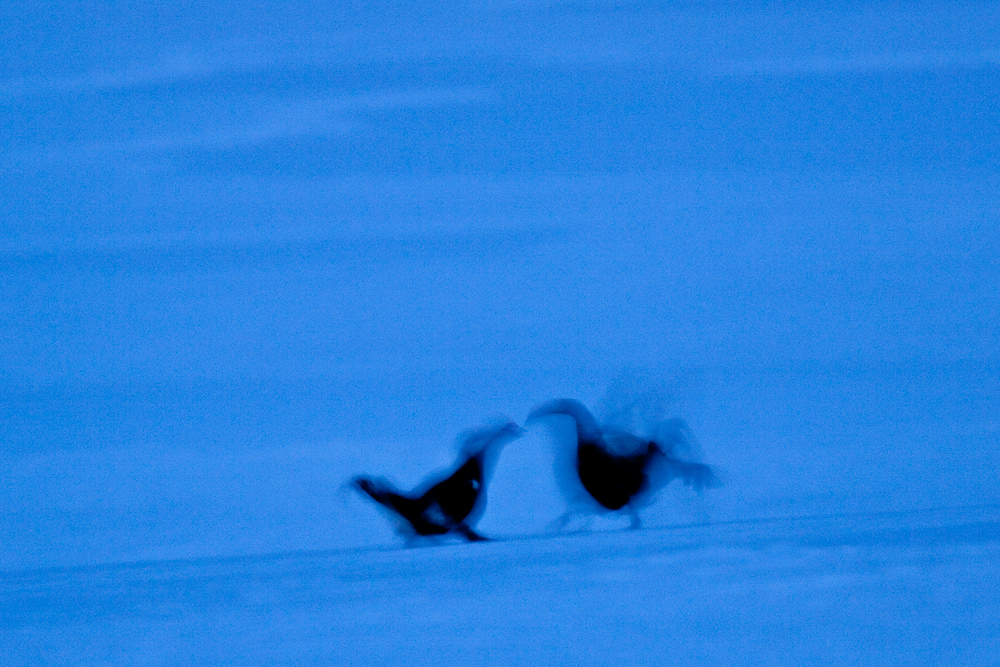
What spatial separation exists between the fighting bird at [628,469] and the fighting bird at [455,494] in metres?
0.08

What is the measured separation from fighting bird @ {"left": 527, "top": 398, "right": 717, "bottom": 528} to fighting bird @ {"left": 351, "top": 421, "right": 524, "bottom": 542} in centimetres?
8

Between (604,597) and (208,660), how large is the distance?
17.1 inches

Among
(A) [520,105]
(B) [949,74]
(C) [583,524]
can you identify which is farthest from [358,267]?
(B) [949,74]

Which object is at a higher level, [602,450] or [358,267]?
[358,267]

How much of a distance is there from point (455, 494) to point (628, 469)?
7.8 inches

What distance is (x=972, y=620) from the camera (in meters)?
1.15

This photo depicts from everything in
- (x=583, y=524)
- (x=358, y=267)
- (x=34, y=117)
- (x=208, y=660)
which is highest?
(x=34, y=117)

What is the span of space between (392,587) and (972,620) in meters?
0.65

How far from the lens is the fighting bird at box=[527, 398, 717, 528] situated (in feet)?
3.74

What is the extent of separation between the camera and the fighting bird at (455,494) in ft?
3.68

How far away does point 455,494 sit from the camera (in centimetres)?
112

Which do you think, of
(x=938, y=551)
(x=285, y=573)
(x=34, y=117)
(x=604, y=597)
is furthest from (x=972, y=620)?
(x=34, y=117)

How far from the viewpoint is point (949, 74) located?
3.89 feet

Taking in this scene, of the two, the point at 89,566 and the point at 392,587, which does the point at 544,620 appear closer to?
the point at 392,587
